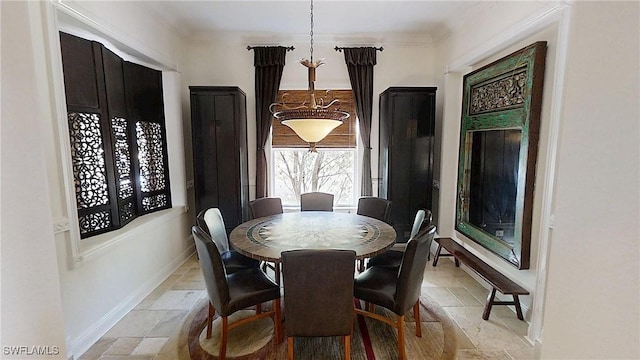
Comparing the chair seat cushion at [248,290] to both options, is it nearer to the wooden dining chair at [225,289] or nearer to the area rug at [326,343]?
the wooden dining chair at [225,289]

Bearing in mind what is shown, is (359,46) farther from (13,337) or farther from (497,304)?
(13,337)

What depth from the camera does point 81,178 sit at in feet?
8.32

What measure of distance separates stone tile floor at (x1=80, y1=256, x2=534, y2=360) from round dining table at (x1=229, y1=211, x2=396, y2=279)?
36.9 inches

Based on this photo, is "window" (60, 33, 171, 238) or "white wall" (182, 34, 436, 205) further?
"white wall" (182, 34, 436, 205)

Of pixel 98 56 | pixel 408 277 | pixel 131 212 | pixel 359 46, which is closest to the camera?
pixel 408 277

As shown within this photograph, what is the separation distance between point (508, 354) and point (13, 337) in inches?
110

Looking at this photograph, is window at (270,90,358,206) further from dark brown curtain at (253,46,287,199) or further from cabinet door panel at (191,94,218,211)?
cabinet door panel at (191,94,218,211)

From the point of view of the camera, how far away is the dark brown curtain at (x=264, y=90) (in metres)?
4.16

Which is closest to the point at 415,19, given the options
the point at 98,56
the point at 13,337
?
the point at 98,56

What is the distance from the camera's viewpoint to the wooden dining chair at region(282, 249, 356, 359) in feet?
5.88

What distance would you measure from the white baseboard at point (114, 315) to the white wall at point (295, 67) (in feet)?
4.63

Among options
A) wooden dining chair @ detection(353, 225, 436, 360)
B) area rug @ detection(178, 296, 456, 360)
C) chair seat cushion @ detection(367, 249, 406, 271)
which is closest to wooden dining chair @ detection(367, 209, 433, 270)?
chair seat cushion @ detection(367, 249, 406, 271)

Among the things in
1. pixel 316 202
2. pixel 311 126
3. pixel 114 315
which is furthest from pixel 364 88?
pixel 114 315

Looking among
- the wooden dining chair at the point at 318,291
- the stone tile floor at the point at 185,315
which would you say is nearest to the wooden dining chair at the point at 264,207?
the stone tile floor at the point at 185,315
